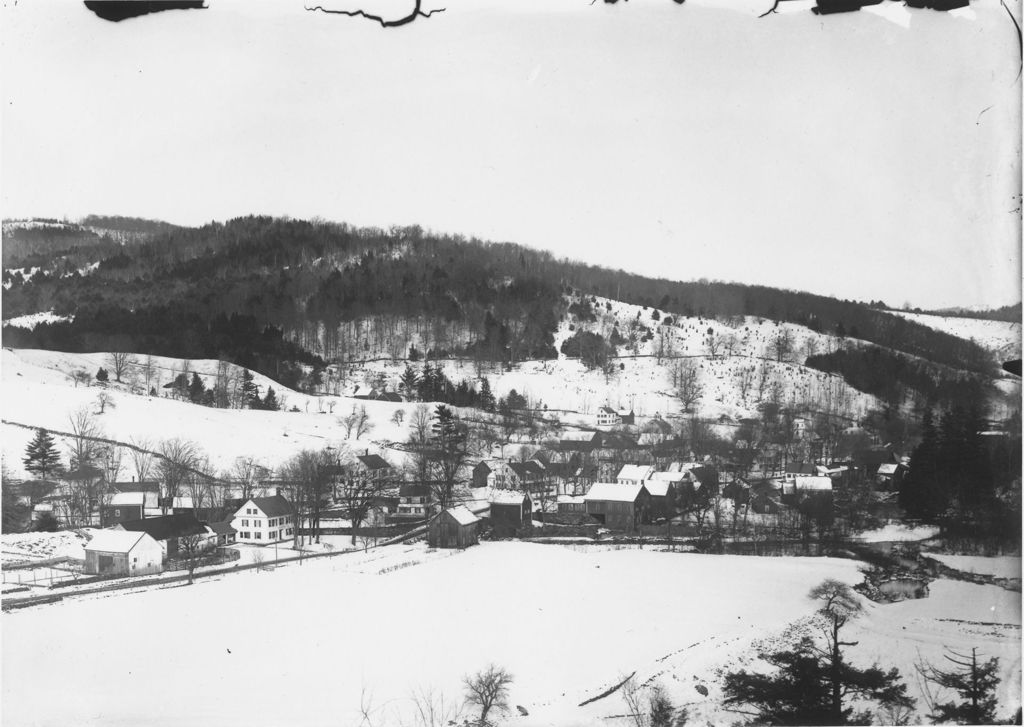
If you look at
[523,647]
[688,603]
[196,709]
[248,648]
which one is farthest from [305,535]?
[688,603]

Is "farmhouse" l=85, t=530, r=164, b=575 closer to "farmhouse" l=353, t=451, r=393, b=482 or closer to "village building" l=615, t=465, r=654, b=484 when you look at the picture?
"farmhouse" l=353, t=451, r=393, b=482

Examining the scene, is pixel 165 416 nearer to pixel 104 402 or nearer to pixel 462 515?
pixel 104 402

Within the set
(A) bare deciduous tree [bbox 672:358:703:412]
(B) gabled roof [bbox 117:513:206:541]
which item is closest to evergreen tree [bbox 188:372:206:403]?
(B) gabled roof [bbox 117:513:206:541]

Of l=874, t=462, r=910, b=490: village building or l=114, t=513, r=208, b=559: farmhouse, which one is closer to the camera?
l=114, t=513, r=208, b=559: farmhouse

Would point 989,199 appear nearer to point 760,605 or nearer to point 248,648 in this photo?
point 760,605

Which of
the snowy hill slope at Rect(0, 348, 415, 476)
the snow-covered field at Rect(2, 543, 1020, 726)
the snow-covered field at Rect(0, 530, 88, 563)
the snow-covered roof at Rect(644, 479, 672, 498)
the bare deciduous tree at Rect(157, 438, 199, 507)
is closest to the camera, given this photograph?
the snow-covered field at Rect(2, 543, 1020, 726)

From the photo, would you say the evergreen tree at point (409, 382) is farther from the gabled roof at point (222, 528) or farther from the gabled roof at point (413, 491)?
the gabled roof at point (222, 528)

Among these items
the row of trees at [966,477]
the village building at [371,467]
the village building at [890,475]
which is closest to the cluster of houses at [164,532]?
the village building at [371,467]
